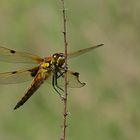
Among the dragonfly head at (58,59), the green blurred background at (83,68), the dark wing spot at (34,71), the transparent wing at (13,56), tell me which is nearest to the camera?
the dragonfly head at (58,59)

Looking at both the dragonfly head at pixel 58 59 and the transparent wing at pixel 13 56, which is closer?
the dragonfly head at pixel 58 59

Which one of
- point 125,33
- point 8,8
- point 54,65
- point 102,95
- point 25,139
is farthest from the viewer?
point 8,8

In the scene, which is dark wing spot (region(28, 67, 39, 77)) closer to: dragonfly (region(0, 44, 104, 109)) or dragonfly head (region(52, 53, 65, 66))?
dragonfly (region(0, 44, 104, 109))

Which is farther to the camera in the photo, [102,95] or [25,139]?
[102,95]

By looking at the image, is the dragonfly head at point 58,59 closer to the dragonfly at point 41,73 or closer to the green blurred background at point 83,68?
the dragonfly at point 41,73

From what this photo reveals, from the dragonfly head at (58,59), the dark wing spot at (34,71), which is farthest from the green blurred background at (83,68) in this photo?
the dragonfly head at (58,59)

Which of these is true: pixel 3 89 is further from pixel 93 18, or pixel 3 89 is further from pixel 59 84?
pixel 59 84

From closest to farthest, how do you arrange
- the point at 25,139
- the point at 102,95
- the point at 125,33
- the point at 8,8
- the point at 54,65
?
the point at 54,65 < the point at 25,139 < the point at 102,95 < the point at 125,33 < the point at 8,8

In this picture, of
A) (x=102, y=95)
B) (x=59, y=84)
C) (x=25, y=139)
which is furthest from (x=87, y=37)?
(x=59, y=84)
